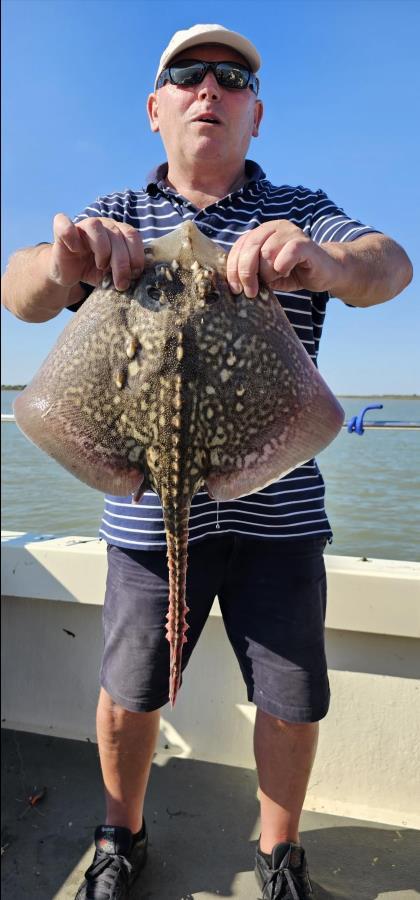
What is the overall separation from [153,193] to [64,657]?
2708mm

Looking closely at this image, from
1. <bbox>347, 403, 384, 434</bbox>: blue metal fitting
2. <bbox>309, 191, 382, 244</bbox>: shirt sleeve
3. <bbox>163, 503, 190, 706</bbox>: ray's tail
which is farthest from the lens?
<bbox>347, 403, 384, 434</bbox>: blue metal fitting

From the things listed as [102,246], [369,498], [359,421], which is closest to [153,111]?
[102,246]

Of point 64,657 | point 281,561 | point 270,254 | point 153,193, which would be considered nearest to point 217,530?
point 281,561

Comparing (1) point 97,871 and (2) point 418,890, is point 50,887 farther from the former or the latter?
(2) point 418,890

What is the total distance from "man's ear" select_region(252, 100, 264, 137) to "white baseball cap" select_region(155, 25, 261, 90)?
0.21 metres

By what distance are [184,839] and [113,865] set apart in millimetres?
498

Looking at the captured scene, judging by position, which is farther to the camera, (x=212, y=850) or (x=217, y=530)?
(x=212, y=850)

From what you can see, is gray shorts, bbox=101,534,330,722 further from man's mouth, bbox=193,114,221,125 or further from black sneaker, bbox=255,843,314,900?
man's mouth, bbox=193,114,221,125

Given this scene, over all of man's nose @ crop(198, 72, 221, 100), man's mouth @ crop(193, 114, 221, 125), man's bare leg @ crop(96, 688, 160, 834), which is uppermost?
man's nose @ crop(198, 72, 221, 100)

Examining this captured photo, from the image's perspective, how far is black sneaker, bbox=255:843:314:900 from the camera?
227 centimetres

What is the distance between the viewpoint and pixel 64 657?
364 centimetres

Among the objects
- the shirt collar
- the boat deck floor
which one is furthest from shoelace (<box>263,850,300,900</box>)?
the shirt collar

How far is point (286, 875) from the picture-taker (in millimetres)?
2283

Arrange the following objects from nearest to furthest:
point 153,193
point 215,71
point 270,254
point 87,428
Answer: point 270,254, point 87,428, point 215,71, point 153,193
